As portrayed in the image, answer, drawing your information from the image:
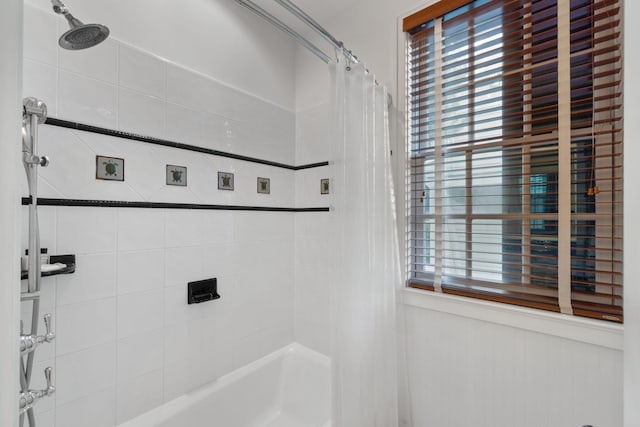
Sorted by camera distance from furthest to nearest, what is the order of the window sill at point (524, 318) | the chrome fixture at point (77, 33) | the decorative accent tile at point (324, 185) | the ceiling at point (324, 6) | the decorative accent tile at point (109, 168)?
the decorative accent tile at point (324, 185) → the ceiling at point (324, 6) → the decorative accent tile at point (109, 168) → the window sill at point (524, 318) → the chrome fixture at point (77, 33)

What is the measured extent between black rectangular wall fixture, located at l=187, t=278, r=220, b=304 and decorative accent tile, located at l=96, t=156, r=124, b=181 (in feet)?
2.08

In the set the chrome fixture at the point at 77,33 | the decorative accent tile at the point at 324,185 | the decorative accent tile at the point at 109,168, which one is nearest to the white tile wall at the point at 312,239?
the decorative accent tile at the point at 324,185

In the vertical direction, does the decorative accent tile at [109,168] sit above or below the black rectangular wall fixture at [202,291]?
above

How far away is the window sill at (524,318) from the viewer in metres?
1.01

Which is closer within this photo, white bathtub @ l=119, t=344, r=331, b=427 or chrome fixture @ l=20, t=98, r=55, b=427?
chrome fixture @ l=20, t=98, r=55, b=427

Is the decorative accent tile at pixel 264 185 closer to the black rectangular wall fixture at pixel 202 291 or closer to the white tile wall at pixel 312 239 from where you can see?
the white tile wall at pixel 312 239

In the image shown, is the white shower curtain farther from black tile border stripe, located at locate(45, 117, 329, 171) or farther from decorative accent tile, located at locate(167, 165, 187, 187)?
decorative accent tile, located at locate(167, 165, 187, 187)

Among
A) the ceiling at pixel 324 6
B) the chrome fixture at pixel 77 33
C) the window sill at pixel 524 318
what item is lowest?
the window sill at pixel 524 318

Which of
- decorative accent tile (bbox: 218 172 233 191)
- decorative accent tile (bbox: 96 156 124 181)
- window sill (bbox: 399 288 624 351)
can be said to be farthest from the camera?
decorative accent tile (bbox: 218 172 233 191)

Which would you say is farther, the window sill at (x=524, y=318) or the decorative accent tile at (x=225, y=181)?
the decorative accent tile at (x=225, y=181)

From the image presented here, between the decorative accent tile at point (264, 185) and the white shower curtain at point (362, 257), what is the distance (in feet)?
2.51

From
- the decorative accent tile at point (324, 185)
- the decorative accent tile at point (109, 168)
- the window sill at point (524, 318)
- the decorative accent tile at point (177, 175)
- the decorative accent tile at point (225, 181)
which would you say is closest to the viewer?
the window sill at point (524, 318)

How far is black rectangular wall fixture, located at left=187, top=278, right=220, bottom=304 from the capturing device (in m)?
1.48

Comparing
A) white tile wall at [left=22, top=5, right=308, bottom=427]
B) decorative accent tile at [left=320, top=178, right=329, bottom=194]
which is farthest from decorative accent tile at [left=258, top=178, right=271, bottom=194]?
decorative accent tile at [left=320, top=178, right=329, bottom=194]
